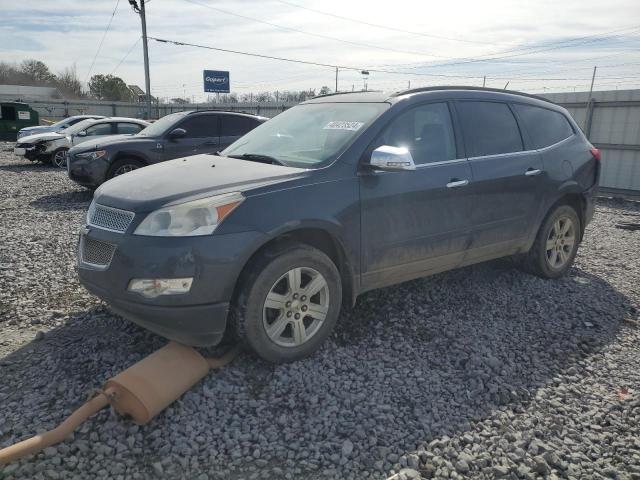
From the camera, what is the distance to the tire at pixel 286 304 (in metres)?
3.11

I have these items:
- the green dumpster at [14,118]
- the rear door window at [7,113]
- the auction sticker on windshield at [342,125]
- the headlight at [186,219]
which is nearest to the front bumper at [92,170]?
the auction sticker on windshield at [342,125]

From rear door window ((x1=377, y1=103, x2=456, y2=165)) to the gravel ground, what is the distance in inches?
51.1

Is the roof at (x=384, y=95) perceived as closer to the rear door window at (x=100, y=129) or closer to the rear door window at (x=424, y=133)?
the rear door window at (x=424, y=133)

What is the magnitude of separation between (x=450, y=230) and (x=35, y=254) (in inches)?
183

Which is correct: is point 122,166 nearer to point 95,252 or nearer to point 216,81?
point 95,252

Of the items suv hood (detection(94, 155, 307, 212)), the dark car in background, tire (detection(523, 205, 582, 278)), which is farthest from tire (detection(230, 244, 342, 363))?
the dark car in background

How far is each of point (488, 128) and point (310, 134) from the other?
166cm

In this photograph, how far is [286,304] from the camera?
3279 millimetres

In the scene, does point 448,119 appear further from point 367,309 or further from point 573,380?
point 573,380

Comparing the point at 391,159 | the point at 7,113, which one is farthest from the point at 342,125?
the point at 7,113

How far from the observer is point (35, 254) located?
226 inches

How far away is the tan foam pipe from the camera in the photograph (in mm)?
2512

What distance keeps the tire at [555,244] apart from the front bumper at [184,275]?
10.6ft

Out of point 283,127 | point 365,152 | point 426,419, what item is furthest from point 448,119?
point 426,419
